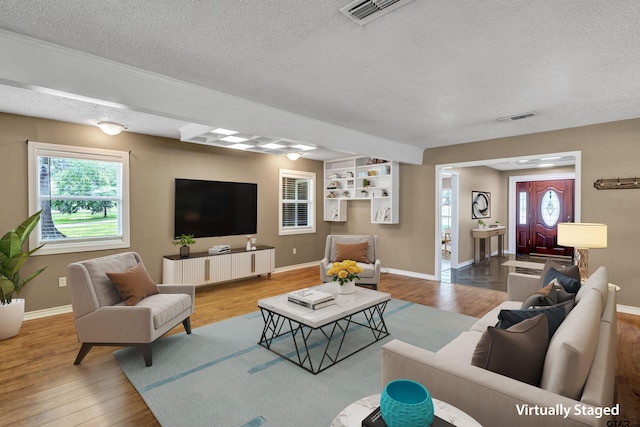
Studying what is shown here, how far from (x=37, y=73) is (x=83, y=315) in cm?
191

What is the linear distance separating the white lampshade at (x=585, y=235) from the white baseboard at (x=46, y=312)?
6.00 meters

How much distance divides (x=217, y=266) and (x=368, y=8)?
14.1 ft

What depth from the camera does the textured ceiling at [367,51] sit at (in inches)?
72.6

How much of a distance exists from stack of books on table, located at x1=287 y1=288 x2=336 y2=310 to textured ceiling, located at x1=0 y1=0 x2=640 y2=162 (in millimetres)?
1894

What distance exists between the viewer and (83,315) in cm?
265

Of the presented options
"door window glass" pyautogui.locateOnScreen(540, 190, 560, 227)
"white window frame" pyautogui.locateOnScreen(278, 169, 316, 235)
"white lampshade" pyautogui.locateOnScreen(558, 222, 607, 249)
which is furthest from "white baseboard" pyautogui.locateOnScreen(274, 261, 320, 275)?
"door window glass" pyautogui.locateOnScreen(540, 190, 560, 227)

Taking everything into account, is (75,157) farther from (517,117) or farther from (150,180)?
(517,117)

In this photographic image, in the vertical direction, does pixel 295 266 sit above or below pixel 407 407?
below

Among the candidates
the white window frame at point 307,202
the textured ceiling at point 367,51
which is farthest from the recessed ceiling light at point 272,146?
the white window frame at point 307,202

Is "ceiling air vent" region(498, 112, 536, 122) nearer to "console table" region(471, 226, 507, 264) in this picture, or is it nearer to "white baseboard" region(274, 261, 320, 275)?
"console table" region(471, 226, 507, 264)

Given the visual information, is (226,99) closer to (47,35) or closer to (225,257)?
(47,35)

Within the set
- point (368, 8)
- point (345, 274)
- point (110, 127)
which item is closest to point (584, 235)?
point (345, 274)

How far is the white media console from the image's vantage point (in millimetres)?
4664

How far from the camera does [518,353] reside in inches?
51.3
